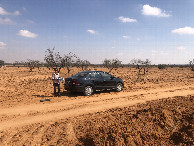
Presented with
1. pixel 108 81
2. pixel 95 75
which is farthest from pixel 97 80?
pixel 108 81

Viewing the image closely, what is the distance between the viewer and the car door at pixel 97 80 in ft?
34.1

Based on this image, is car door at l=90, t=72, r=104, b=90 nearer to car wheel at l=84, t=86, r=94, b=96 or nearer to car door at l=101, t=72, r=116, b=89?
car door at l=101, t=72, r=116, b=89

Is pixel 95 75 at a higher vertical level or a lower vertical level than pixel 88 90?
higher

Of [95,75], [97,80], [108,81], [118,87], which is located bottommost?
[118,87]

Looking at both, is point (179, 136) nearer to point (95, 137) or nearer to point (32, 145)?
point (95, 137)

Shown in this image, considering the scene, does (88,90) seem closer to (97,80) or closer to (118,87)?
(97,80)

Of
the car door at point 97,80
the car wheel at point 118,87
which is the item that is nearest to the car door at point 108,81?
the car door at point 97,80

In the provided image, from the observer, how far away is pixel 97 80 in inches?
415

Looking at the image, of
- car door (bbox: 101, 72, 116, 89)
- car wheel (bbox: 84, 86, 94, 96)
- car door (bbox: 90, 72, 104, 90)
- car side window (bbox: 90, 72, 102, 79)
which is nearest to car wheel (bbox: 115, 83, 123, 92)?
car door (bbox: 101, 72, 116, 89)

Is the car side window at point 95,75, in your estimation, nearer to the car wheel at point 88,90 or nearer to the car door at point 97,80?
the car door at point 97,80

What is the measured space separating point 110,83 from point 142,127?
7583 millimetres

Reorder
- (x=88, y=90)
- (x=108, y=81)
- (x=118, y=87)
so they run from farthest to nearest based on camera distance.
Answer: (x=118, y=87) → (x=108, y=81) → (x=88, y=90)

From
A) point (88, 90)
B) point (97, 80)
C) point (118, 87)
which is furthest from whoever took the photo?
point (118, 87)

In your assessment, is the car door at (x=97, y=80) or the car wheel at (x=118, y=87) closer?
the car door at (x=97, y=80)
